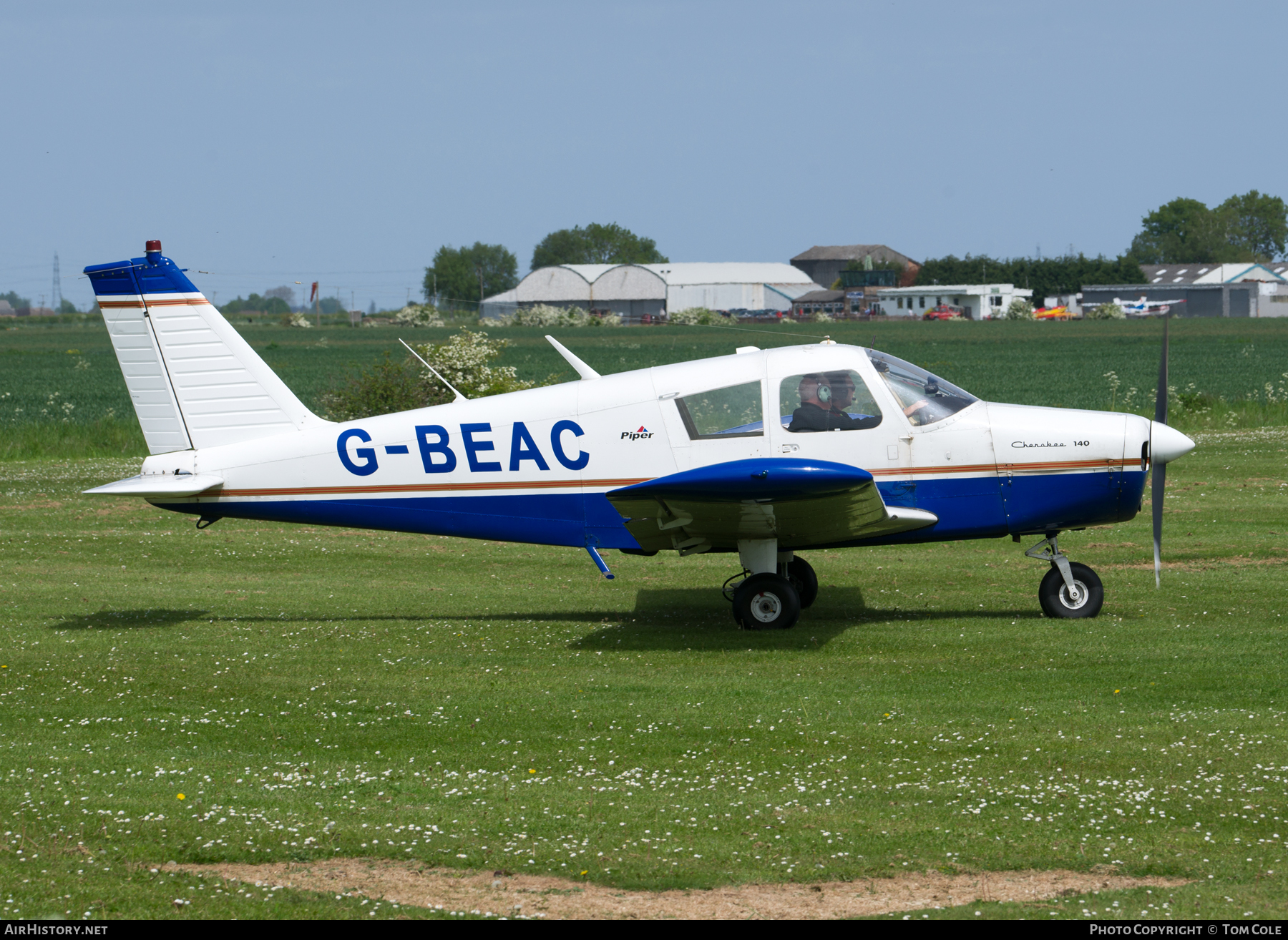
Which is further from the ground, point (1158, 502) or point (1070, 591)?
point (1158, 502)

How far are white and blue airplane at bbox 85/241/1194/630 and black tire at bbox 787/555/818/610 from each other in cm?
44

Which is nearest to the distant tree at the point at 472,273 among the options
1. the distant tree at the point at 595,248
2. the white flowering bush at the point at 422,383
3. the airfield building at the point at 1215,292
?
the distant tree at the point at 595,248

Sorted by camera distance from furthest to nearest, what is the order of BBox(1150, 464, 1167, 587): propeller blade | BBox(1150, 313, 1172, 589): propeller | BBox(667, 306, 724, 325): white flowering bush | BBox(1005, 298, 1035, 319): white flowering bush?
BBox(1005, 298, 1035, 319): white flowering bush, BBox(667, 306, 724, 325): white flowering bush, BBox(1150, 464, 1167, 587): propeller blade, BBox(1150, 313, 1172, 589): propeller

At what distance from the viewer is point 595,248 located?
187000mm

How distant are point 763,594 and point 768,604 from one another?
9 centimetres

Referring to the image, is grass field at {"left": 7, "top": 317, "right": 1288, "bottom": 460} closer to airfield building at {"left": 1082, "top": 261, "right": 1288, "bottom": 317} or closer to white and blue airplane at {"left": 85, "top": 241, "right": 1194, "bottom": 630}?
white and blue airplane at {"left": 85, "top": 241, "right": 1194, "bottom": 630}

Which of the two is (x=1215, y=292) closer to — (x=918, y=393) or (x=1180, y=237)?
(x=1180, y=237)

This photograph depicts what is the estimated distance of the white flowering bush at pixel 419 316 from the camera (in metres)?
102

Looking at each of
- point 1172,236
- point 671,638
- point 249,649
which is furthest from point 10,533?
point 1172,236

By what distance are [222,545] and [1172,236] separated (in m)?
195

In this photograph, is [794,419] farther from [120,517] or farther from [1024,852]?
[120,517]

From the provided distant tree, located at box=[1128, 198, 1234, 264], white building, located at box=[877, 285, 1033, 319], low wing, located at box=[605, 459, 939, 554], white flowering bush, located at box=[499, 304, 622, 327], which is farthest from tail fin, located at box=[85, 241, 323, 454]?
distant tree, located at box=[1128, 198, 1234, 264]

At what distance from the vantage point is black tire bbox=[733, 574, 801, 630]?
10.7m

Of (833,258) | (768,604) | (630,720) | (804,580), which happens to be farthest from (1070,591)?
(833,258)
